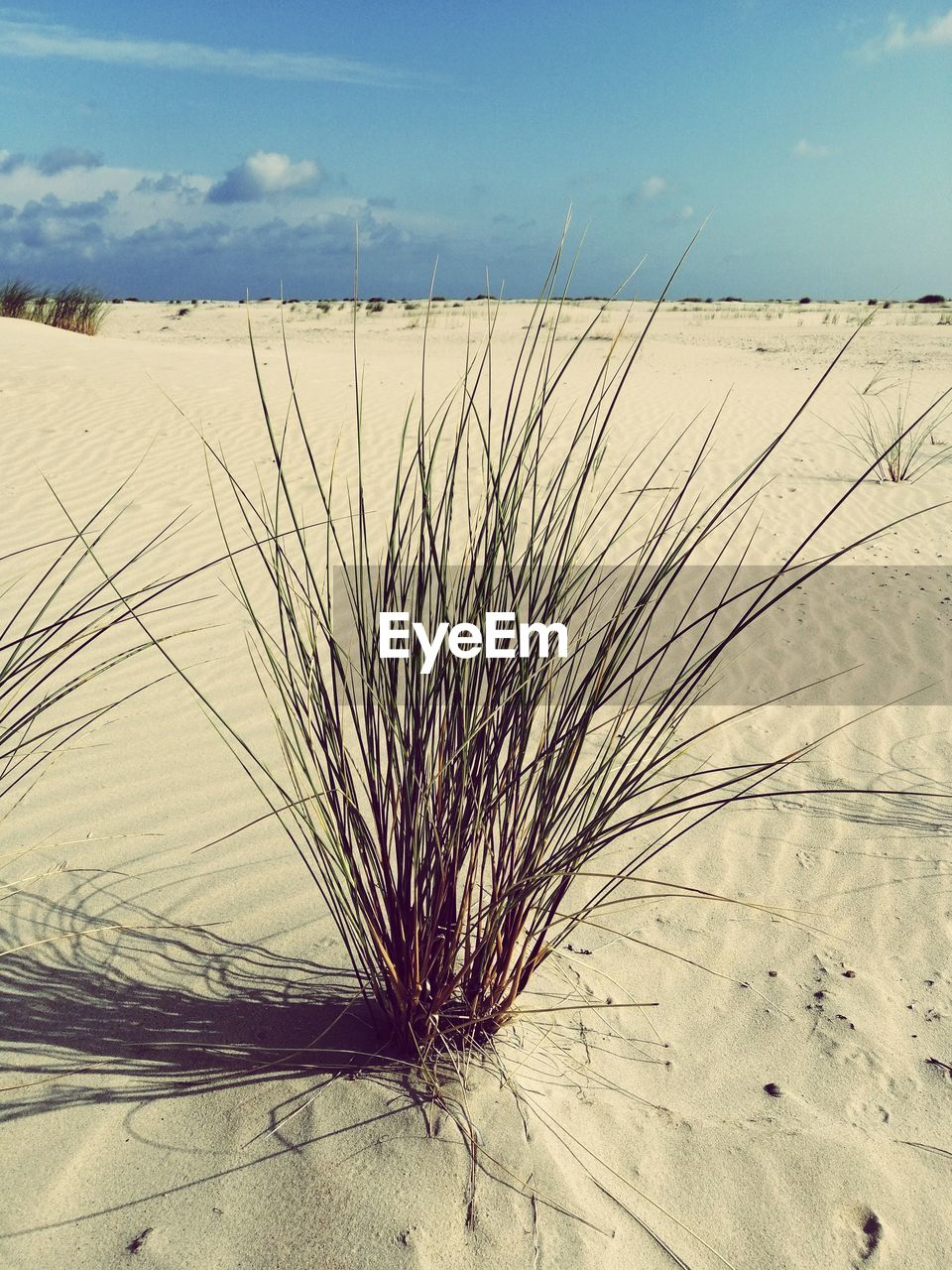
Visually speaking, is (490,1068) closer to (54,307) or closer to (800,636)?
(800,636)

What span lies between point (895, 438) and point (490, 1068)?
24.5ft

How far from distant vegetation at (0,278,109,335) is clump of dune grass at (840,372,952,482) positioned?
12.1 metres

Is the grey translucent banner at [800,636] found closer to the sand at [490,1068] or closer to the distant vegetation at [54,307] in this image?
the sand at [490,1068]

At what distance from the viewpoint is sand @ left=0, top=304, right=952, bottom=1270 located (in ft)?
5.36

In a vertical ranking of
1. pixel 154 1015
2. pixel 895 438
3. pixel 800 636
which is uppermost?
pixel 895 438

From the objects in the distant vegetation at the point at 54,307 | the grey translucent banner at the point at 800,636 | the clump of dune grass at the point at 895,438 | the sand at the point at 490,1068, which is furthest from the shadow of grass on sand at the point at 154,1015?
the distant vegetation at the point at 54,307

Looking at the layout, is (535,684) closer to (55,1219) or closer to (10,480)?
(55,1219)

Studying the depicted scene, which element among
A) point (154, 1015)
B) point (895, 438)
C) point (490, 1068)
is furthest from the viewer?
point (895, 438)

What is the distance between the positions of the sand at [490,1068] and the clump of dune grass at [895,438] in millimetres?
5041

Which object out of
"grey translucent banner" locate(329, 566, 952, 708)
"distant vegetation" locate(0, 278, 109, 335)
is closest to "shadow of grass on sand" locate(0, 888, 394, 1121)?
"grey translucent banner" locate(329, 566, 952, 708)

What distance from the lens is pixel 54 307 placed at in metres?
16.4

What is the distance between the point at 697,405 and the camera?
11.7m

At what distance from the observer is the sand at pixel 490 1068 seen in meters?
1.63

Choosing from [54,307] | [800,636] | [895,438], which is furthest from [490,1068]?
[54,307]
